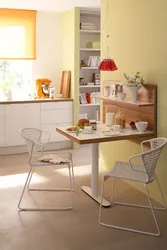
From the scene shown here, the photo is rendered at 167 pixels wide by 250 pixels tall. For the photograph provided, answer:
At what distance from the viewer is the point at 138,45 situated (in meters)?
3.98

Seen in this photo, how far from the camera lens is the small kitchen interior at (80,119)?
323 cm

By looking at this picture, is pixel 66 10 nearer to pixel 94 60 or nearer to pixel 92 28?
pixel 92 28

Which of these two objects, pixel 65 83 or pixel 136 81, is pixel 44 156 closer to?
pixel 136 81

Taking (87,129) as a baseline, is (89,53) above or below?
above

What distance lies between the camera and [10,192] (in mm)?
4090

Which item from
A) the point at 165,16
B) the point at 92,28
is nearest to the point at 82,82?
the point at 92,28

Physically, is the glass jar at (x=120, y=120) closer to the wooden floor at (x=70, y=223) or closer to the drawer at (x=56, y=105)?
the wooden floor at (x=70, y=223)

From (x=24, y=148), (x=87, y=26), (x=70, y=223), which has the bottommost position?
(x=70, y=223)

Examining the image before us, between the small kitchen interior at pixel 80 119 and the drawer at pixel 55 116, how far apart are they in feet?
0.05

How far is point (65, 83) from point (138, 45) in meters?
2.41

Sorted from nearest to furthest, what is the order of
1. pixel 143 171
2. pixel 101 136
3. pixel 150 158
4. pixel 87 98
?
pixel 150 158 < pixel 143 171 < pixel 101 136 < pixel 87 98

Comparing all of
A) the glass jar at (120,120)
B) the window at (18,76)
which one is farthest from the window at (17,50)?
the glass jar at (120,120)

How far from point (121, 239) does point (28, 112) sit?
3273mm

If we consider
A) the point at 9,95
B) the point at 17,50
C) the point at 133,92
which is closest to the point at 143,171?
the point at 133,92
